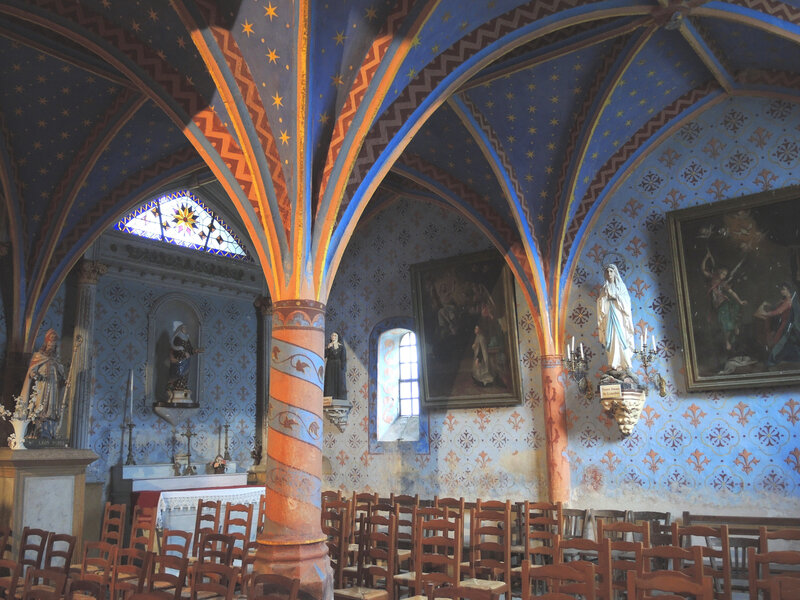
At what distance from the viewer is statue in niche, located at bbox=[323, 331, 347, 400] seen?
14.6 meters

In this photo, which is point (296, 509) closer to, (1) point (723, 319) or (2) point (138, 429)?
(1) point (723, 319)

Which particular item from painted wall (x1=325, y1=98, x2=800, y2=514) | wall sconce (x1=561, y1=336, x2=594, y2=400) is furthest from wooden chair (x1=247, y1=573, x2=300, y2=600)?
painted wall (x1=325, y1=98, x2=800, y2=514)

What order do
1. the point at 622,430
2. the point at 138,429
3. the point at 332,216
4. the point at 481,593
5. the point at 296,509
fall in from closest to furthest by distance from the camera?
1. the point at 481,593
2. the point at 296,509
3. the point at 332,216
4. the point at 622,430
5. the point at 138,429

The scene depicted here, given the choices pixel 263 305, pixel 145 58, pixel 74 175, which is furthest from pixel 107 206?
pixel 145 58

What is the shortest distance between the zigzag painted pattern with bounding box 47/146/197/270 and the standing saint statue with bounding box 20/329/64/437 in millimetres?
2709

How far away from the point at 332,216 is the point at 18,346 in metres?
7.83

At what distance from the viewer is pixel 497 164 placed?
442 inches

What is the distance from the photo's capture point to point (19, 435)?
970cm

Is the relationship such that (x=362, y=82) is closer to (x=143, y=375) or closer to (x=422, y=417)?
(x=422, y=417)

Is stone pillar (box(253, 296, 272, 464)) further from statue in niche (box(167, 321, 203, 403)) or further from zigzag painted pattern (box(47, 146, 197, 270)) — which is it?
zigzag painted pattern (box(47, 146, 197, 270))

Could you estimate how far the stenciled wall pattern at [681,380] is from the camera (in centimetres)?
1010

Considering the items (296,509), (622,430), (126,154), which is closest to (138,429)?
(126,154)

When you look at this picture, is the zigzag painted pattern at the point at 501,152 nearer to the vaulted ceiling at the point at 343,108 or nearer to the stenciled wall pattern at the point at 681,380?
the vaulted ceiling at the point at 343,108

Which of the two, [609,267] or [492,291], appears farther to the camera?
[492,291]
